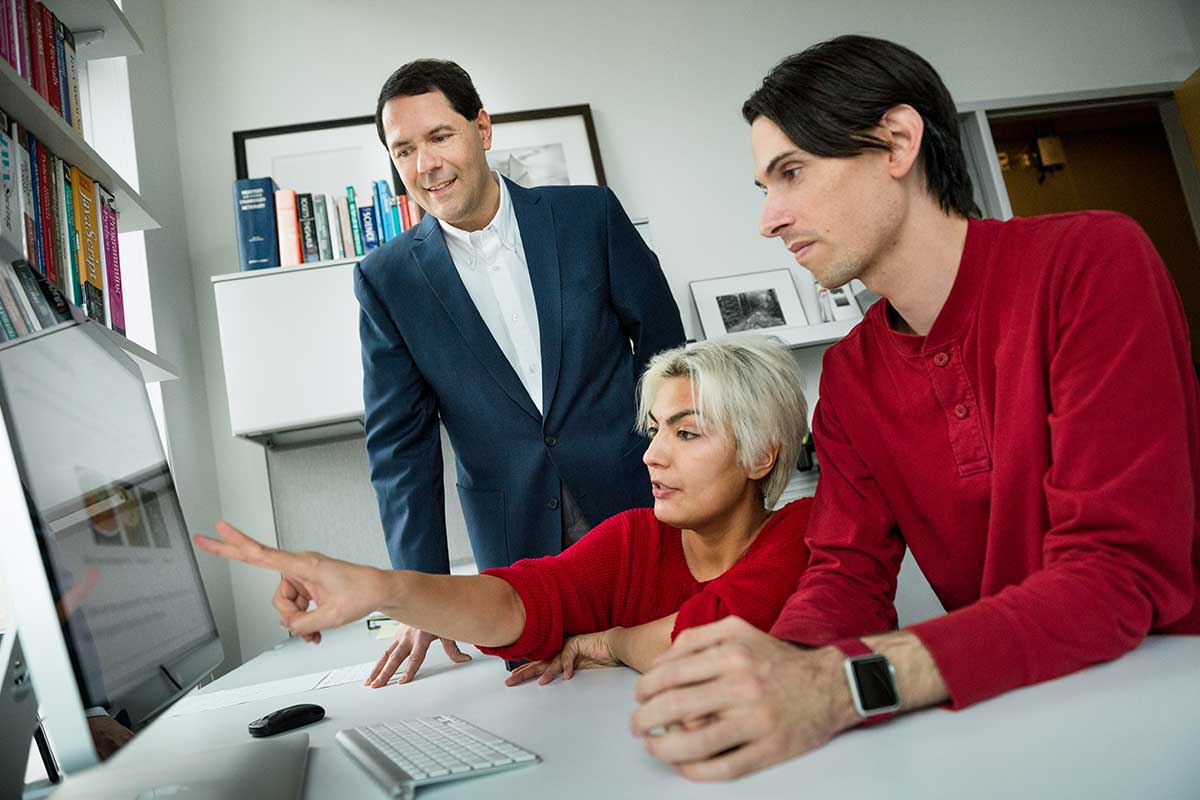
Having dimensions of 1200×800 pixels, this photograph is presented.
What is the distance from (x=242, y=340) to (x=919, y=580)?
2011 millimetres

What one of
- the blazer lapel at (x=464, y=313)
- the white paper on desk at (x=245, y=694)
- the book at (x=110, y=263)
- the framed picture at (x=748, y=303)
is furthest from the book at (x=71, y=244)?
the framed picture at (x=748, y=303)

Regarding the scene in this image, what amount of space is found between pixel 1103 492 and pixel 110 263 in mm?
2004

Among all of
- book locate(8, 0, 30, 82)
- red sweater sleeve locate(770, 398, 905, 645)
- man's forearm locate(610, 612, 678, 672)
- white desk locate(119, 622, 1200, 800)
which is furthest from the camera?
book locate(8, 0, 30, 82)

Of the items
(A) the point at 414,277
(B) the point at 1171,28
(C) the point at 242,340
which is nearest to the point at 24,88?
(A) the point at 414,277

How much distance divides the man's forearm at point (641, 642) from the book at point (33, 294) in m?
0.98

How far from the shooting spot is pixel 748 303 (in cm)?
346

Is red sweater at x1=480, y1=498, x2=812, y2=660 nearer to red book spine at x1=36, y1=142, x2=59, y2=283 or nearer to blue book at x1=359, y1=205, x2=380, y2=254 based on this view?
red book spine at x1=36, y1=142, x2=59, y2=283

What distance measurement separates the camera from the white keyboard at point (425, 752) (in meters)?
0.81

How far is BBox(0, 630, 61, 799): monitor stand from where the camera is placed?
0.77 meters

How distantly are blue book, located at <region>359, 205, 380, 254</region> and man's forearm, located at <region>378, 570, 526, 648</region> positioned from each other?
197 cm

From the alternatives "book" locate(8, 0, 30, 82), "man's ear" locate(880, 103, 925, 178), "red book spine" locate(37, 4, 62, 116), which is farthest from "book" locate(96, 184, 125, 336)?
"man's ear" locate(880, 103, 925, 178)

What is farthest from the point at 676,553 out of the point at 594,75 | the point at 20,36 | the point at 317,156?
the point at 594,75

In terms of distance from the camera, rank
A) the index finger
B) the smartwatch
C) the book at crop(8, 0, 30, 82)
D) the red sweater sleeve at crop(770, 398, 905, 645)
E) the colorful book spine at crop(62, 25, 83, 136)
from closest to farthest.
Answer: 1. the smartwatch
2. the index finger
3. the red sweater sleeve at crop(770, 398, 905, 645)
4. the book at crop(8, 0, 30, 82)
5. the colorful book spine at crop(62, 25, 83, 136)

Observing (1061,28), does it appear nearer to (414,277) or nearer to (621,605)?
(414,277)
